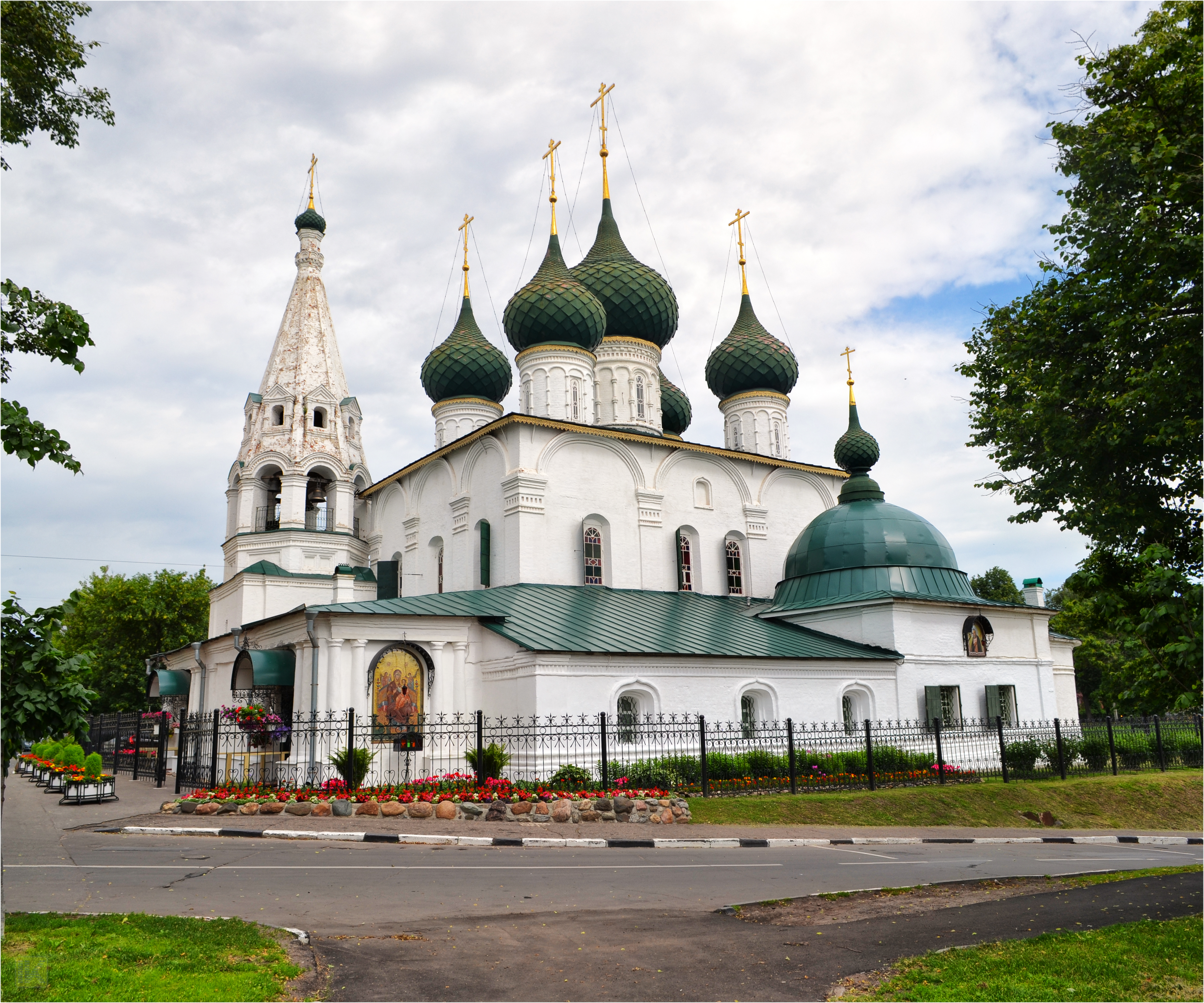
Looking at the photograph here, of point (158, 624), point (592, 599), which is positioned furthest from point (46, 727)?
point (158, 624)

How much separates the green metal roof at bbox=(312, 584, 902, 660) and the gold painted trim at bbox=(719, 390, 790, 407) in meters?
7.95

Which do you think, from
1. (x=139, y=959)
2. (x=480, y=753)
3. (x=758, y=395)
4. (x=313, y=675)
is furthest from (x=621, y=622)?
(x=139, y=959)

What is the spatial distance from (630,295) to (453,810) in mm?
16697

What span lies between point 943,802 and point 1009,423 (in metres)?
6.59

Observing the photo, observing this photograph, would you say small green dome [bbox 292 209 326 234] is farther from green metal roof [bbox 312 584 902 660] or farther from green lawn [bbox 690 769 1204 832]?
green lawn [bbox 690 769 1204 832]

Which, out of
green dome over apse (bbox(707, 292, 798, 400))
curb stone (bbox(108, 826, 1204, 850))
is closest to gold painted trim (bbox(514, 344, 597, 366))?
green dome over apse (bbox(707, 292, 798, 400))

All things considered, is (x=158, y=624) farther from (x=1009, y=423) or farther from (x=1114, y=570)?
(x=1114, y=570)

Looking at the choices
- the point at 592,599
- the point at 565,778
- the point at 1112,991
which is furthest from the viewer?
the point at 592,599

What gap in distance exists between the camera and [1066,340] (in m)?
12.8

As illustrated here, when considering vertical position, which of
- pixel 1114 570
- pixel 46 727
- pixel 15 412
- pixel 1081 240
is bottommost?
pixel 46 727

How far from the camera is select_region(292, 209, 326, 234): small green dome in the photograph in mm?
28609

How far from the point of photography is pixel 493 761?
15.3 meters

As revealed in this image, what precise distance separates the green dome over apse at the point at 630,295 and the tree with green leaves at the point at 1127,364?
40.1 feet

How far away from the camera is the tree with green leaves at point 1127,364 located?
295 inches
